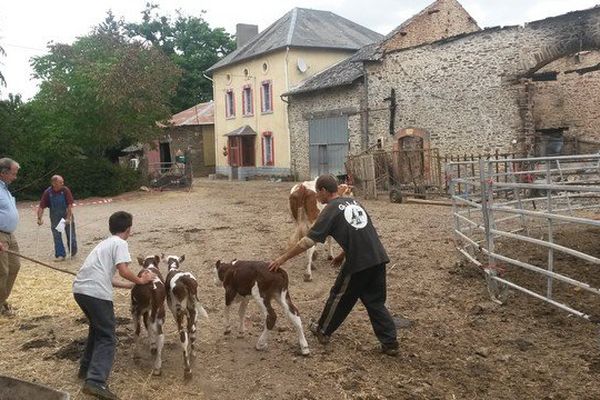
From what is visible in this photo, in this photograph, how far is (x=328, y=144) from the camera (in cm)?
2598

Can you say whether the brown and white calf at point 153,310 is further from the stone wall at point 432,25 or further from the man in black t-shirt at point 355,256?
the stone wall at point 432,25

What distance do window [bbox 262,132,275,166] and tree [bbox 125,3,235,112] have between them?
1605cm

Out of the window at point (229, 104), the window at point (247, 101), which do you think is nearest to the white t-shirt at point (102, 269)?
the window at point (247, 101)

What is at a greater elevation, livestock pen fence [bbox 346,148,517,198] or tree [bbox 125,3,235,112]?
tree [bbox 125,3,235,112]

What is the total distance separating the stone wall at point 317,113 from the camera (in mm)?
23969

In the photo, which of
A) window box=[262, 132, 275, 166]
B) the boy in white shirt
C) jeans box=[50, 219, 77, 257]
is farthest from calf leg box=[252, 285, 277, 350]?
window box=[262, 132, 275, 166]

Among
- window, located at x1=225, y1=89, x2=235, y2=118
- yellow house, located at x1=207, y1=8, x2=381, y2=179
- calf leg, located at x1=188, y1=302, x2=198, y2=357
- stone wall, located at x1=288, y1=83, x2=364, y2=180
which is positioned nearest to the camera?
calf leg, located at x1=188, y1=302, x2=198, y2=357

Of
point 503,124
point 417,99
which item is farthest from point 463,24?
point 503,124

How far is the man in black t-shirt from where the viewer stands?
502 cm

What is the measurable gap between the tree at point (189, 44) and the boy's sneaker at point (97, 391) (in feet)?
138

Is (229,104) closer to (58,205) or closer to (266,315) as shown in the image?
(58,205)

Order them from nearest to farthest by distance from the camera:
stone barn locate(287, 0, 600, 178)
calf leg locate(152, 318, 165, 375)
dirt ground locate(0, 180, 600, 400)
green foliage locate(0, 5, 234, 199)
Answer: dirt ground locate(0, 180, 600, 400), calf leg locate(152, 318, 165, 375), stone barn locate(287, 0, 600, 178), green foliage locate(0, 5, 234, 199)

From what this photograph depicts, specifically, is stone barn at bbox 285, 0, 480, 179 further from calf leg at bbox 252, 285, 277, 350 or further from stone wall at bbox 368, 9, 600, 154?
calf leg at bbox 252, 285, 277, 350

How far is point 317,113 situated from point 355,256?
21884 mm
